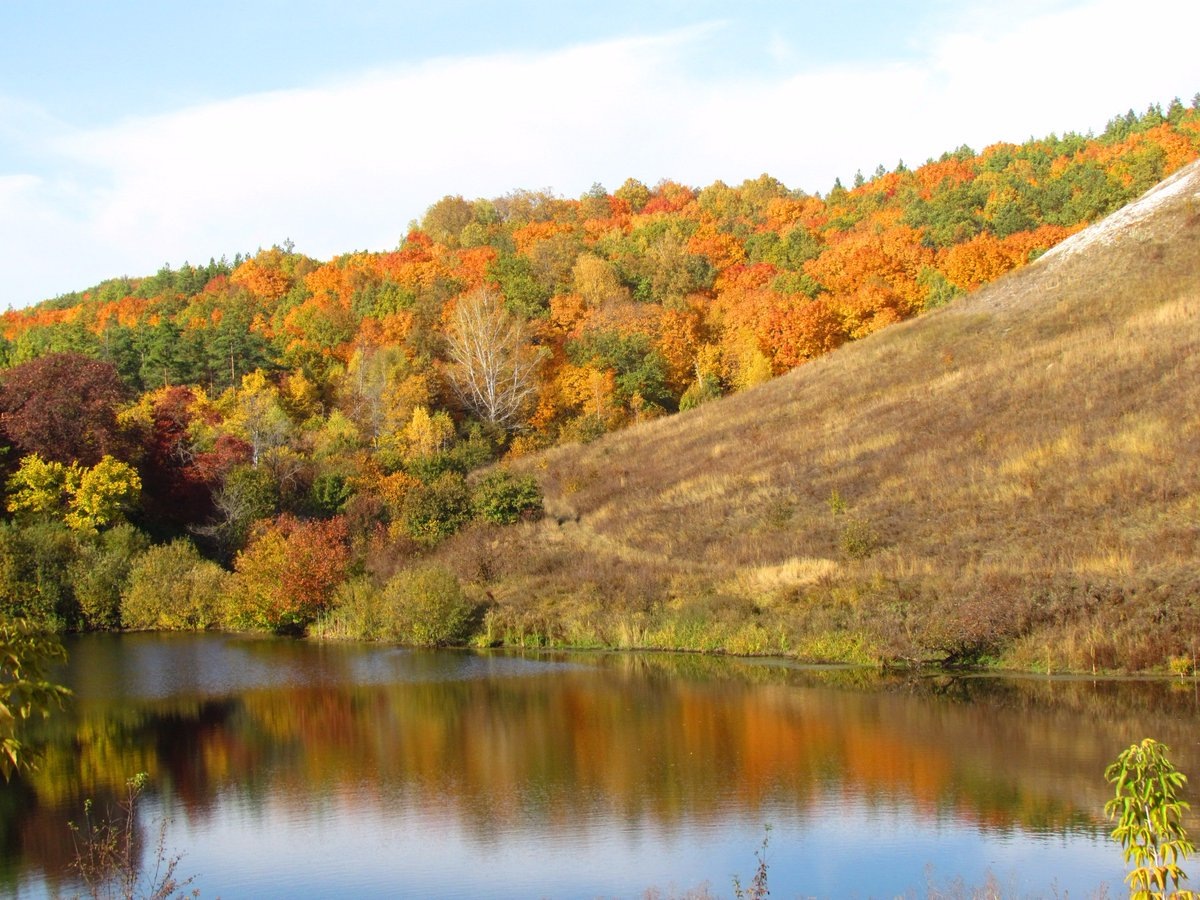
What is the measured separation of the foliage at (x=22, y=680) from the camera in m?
7.61

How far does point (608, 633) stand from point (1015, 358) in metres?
25.6

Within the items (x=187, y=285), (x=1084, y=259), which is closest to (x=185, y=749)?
(x=1084, y=259)

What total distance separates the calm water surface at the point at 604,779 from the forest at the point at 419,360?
10.4 m

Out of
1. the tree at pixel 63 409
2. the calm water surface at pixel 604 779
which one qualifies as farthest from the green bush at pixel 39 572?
the calm water surface at pixel 604 779

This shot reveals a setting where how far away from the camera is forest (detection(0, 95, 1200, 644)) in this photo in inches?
1779

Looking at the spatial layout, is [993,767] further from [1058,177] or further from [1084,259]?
[1058,177]

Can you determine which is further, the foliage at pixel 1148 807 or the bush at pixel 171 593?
the bush at pixel 171 593

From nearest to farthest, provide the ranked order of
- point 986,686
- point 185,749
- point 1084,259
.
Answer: point 185,749 < point 986,686 < point 1084,259

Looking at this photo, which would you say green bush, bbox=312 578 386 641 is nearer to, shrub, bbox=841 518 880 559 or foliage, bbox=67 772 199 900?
shrub, bbox=841 518 880 559

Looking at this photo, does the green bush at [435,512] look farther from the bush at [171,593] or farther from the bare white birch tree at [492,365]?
the bare white birch tree at [492,365]

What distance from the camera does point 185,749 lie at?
81.1ft

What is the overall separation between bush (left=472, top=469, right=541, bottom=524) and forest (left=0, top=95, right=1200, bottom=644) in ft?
0.30

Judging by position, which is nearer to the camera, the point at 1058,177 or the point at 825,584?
the point at 825,584

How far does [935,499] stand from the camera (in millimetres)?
38562
